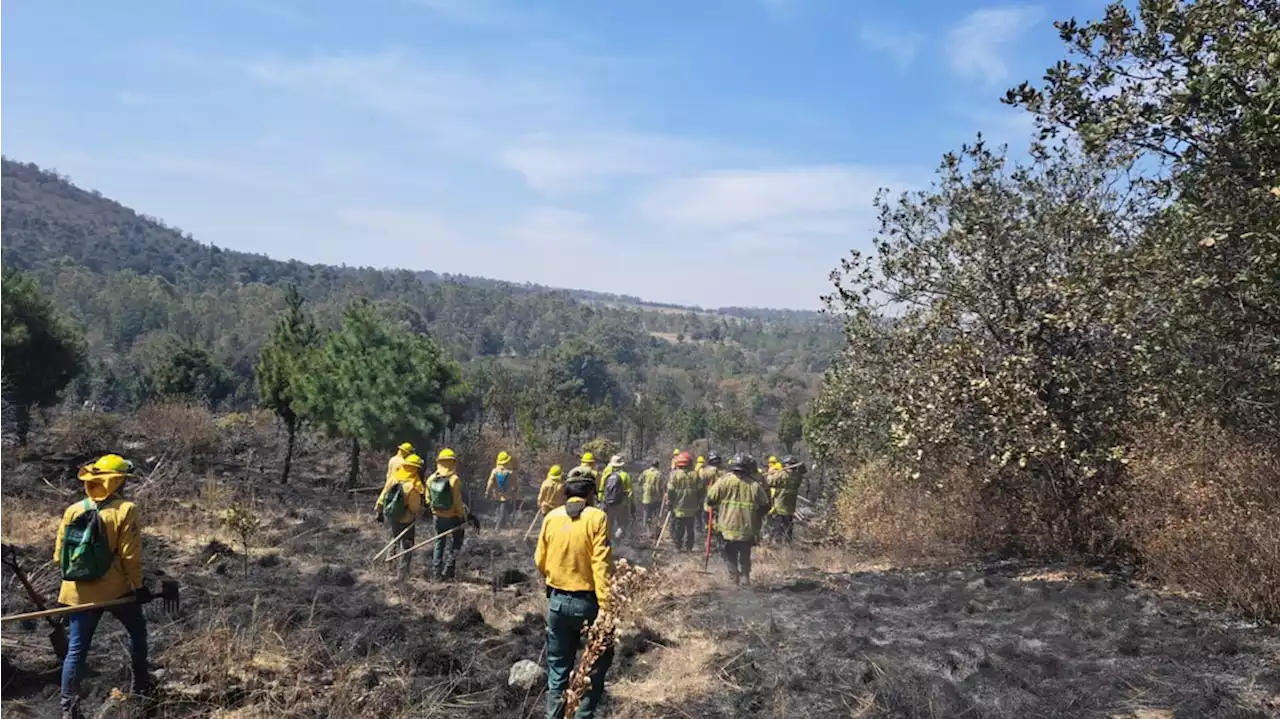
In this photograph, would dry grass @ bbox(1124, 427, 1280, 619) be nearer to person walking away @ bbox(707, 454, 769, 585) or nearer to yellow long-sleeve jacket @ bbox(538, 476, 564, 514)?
person walking away @ bbox(707, 454, 769, 585)

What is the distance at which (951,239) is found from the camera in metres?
10.6

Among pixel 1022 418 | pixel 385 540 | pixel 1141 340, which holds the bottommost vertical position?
pixel 385 540

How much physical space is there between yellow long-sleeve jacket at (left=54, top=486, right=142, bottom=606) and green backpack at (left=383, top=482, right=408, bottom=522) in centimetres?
452

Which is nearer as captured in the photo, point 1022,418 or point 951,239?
point 1022,418

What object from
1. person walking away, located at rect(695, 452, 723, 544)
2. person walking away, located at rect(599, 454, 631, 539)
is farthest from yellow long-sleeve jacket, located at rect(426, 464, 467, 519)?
person walking away, located at rect(695, 452, 723, 544)

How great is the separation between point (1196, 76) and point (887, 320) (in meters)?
5.71

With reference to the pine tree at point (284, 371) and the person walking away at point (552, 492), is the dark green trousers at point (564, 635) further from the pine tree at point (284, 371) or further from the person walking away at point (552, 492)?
the pine tree at point (284, 371)

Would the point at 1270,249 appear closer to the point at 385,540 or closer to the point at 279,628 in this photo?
the point at 279,628

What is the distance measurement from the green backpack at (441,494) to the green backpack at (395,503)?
44 centimetres

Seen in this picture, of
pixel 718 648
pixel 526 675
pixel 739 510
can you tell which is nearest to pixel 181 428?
pixel 739 510

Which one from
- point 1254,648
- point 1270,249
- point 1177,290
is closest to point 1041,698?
point 1254,648

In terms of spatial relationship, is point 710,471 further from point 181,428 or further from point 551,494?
point 181,428

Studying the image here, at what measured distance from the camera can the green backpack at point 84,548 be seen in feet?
16.9

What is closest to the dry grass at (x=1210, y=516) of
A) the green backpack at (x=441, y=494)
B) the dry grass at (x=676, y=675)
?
the dry grass at (x=676, y=675)
